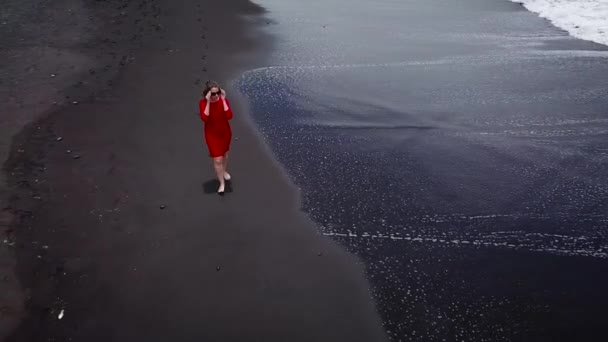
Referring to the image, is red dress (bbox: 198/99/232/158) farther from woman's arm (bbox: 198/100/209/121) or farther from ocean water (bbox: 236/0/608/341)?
ocean water (bbox: 236/0/608/341)

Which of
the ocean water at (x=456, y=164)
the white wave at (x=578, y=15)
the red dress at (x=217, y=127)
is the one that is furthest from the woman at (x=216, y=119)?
the white wave at (x=578, y=15)

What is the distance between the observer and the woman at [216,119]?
684 centimetres

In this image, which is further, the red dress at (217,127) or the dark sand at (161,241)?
the red dress at (217,127)

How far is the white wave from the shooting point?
48.5 feet

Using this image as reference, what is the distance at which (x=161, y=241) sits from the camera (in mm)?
6348

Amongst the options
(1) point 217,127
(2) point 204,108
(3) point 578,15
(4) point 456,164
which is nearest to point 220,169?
(1) point 217,127

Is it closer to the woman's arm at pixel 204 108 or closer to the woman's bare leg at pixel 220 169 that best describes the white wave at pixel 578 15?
the woman's bare leg at pixel 220 169

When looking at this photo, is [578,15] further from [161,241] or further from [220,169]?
[161,241]

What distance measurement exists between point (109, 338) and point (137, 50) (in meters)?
9.88

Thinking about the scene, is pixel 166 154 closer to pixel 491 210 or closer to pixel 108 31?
pixel 491 210

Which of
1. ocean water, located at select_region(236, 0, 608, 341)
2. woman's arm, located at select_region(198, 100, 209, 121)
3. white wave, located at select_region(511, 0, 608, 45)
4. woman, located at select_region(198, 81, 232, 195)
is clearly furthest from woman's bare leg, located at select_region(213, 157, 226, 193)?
white wave, located at select_region(511, 0, 608, 45)

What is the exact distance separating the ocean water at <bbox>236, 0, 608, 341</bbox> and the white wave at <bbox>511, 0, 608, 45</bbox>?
833mm

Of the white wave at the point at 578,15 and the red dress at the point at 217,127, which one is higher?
the white wave at the point at 578,15

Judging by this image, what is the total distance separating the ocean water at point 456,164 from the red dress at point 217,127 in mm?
1394
